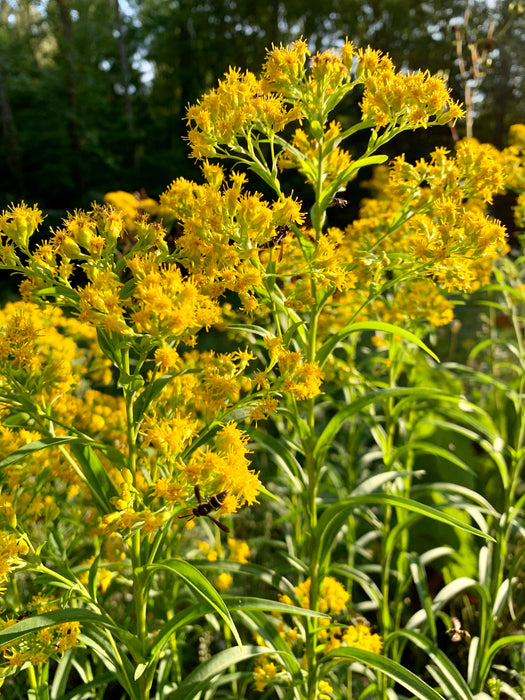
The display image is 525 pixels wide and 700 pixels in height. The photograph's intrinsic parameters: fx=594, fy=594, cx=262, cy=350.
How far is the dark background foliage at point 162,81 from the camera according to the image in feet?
35.8

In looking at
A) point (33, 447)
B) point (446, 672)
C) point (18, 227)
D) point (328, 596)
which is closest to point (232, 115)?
point (18, 227)

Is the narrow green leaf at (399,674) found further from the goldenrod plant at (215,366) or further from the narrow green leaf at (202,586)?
the narrow green leaf at (202,586)

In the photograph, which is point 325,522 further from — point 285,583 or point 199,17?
point 199,17

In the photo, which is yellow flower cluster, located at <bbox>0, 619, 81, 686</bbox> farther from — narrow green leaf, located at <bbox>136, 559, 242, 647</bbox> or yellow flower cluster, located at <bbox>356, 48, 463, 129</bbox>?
yellow flower cluster, located at <bbox>356, 48, 463, 129</bbox>

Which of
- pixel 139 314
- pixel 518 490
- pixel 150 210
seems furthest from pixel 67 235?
pixel 518 490

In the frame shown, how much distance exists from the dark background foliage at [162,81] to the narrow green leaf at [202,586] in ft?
31.8

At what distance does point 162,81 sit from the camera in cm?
1738

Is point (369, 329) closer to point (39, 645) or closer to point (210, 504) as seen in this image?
point (210, 504)

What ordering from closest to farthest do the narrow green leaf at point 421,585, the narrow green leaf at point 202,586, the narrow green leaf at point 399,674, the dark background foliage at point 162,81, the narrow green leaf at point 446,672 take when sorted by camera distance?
the narrow green leaf at point 202,586 < the narrow green leaf at point 399,674 < the narrow green leaf at point 446,672 < the narrow green leaf at point 421,585 < the dark background foliage at point 162,81

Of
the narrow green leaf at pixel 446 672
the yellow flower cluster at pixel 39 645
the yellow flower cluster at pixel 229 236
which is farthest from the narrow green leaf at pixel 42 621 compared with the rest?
the narrow green leaf at pixel 446 672

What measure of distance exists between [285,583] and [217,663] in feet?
1.48

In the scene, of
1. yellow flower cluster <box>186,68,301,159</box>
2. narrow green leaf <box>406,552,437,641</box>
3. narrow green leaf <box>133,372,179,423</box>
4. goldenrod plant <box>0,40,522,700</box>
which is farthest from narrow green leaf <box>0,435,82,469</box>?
narrow green leaf <box>406,552,437,641</box>

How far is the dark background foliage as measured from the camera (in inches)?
429

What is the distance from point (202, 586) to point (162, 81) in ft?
60.7
